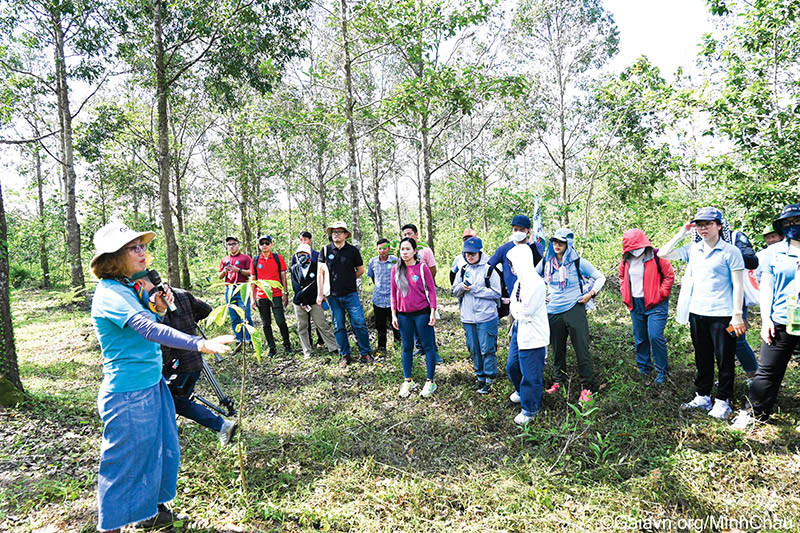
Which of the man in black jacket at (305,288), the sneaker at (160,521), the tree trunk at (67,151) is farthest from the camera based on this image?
the tree trunk at (67,151)

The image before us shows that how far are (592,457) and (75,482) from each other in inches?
158

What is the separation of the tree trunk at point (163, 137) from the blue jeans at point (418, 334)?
6.34m

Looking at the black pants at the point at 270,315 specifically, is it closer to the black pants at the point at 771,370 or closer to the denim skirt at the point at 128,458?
the denim skirt at the point at 128,458

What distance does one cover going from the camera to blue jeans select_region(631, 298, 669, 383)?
4.05 meters

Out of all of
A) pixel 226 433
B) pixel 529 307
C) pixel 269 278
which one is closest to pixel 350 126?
pixel 269 278

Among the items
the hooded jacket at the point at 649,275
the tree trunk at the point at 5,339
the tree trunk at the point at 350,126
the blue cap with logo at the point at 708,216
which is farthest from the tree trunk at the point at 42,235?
the blue cap with logo at the point at 708,216

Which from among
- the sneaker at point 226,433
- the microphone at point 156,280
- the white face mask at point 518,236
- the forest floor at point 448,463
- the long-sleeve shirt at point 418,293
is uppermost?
the white face mask at point 518,236

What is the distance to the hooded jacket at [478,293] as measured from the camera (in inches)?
166

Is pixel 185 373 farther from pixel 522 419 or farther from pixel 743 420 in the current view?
pixel 743 420

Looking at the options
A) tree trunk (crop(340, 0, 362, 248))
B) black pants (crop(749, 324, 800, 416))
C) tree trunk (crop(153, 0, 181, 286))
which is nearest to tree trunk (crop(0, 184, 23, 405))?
tree trunk (crop(153, 0, 181, 286))

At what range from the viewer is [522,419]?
11.7ft

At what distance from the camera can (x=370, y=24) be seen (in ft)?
23.7

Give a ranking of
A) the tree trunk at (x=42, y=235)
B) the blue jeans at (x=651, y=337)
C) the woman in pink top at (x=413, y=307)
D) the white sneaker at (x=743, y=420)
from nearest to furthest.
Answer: the white sneaker at (x=743, y=420), the blue jeans at (x=651, y=337), the woman in pink top at (x=413, y=307), the tree trunk at (x=42, y=235)

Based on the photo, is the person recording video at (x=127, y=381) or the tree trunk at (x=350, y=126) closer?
the person recording video at (x=127, y=381)
